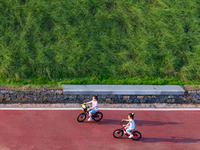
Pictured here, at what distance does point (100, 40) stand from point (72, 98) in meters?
4.02

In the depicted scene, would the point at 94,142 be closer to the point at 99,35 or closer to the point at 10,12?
the point at 99,35

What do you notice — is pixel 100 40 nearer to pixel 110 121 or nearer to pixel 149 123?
pixel 110 121

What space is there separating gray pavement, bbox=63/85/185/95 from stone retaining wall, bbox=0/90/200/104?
210 mm

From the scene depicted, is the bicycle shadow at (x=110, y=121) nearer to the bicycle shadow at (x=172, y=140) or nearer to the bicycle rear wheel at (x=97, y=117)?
→ the bicycle rear wheel at (x=97, y=117)

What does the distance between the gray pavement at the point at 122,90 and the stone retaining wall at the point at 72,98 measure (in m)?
0.21

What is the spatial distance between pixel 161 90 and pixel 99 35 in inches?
185

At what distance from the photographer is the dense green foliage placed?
1438 centimetres

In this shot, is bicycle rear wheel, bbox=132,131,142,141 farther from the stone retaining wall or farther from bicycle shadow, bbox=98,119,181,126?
the stone retaining wall

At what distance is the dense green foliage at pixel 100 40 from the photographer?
14.4 m

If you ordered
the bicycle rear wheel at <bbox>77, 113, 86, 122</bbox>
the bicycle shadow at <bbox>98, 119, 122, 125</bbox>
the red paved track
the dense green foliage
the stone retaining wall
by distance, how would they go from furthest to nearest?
the dense green foliage
the stone retaining wall
the bicycle shadow at <bbox>98, 119, 122, 125</bbox>
the bicycle rear wheel at <bbox>77, 113, 86, 122</bbox>
the red paved track

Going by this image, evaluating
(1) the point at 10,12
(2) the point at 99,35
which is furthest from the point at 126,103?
(1) the point at 10,12

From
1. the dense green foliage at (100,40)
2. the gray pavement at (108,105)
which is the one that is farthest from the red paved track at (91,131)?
the dense green foliage at (100,40)

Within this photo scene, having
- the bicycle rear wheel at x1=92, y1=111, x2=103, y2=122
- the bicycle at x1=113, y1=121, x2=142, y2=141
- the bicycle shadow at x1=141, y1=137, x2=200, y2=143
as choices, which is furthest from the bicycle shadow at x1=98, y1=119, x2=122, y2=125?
the bicycle shadow at x1=141, y1=137, x2=200, y2=143

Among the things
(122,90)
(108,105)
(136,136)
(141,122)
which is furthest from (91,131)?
(122,90)
